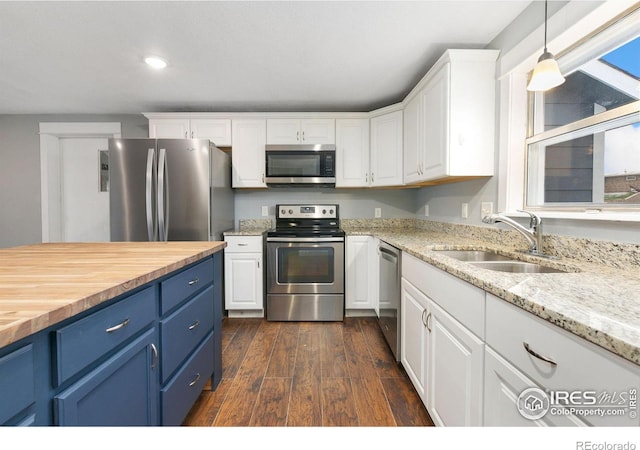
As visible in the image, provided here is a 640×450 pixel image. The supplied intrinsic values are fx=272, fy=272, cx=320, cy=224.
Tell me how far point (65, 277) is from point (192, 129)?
2.52 metres

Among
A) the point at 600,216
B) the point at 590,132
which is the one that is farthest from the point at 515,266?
the point at 590,132

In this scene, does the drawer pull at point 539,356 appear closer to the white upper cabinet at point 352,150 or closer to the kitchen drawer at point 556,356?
the kitchen drawer at point 556,356

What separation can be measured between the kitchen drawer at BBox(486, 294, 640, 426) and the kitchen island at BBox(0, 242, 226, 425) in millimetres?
1183

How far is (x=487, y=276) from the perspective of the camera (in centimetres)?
98

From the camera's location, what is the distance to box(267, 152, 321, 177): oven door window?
298 centimetres

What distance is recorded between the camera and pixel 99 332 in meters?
0.79

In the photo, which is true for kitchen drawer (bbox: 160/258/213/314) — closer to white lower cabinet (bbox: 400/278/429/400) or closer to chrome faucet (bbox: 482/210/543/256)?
white lower cabinet (bbox: 400/278/429/400)

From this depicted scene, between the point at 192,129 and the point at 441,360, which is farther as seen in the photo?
the point at 192,129

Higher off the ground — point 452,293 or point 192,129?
point 192,129

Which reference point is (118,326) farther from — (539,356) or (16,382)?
(539,356)

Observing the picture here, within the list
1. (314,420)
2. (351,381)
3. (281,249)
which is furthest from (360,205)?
(314,420)

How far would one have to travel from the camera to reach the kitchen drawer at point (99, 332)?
0.68 meters

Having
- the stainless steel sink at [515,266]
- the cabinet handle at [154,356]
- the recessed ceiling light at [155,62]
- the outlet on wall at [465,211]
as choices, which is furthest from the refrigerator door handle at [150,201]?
the outlet on wall at [465,211]
